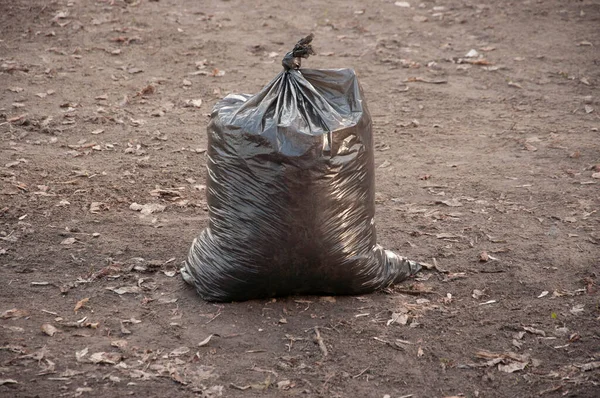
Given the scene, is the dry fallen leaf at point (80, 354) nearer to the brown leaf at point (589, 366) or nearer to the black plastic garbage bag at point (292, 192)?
the black plastic garbage bag at point (292, 192)

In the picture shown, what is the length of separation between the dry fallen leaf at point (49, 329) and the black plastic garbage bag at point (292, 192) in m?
0.77

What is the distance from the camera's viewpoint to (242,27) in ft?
28.6

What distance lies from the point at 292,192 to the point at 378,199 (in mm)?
1731

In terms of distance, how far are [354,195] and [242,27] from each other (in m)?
5.23

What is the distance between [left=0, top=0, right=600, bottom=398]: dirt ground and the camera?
358 cm

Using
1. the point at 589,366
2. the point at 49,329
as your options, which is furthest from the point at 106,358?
the point at 589,366

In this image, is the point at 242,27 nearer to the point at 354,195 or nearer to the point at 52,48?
the point at 52,48

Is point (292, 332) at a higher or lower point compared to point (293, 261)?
lower

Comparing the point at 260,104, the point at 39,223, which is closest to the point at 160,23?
the point at 39,223

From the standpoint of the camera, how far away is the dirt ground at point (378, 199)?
3.58 metres

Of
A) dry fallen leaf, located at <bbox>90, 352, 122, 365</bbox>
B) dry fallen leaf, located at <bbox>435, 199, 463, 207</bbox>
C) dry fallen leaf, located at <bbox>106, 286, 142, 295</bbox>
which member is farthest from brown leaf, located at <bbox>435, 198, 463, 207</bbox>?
dry fallen leaf, located at <bbox>90, 352, 122, 365</bbox>

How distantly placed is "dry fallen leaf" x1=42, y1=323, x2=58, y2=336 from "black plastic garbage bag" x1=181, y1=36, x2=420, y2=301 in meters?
0.77

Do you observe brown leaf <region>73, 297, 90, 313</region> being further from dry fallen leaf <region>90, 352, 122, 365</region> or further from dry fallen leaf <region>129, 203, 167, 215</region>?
dry fallen leaf <region>129, 203, 167, 215</region>

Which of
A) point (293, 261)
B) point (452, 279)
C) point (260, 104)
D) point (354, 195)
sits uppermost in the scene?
point (260, 104)
